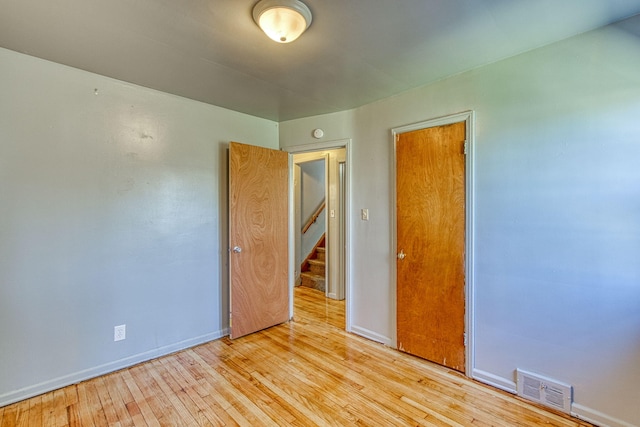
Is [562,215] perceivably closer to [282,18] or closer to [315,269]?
[282,18]

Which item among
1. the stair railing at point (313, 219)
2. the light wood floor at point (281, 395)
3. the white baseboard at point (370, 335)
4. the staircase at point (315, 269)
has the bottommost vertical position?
the light wood floor at point (281, 395)

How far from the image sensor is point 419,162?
2492 mm

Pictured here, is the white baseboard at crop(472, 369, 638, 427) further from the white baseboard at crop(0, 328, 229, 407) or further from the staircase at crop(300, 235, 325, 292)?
the staircase at crop(300, 235, 325, 292)

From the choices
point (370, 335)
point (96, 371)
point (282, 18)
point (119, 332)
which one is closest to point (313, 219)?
point (370, 335)

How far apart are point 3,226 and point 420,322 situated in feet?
10.3

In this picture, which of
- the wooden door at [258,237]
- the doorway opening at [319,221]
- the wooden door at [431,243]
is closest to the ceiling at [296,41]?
the wooden door at [431,243]

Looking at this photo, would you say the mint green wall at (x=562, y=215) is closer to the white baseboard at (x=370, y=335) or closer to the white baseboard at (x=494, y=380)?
the white baseboard at (x=494, y=380)

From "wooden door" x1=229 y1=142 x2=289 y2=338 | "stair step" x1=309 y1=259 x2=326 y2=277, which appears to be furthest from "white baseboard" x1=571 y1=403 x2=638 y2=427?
"stair step" x1=309 y1=259 x2=326 y2=277

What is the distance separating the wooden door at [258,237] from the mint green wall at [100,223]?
197 mm

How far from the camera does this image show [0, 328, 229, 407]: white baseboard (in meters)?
1.95

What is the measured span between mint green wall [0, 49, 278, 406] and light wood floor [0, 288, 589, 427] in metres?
0.26

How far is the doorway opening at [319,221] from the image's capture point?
12.9 ft

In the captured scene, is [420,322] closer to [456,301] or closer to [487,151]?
[456,301]

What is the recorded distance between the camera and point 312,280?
4.86 metres
